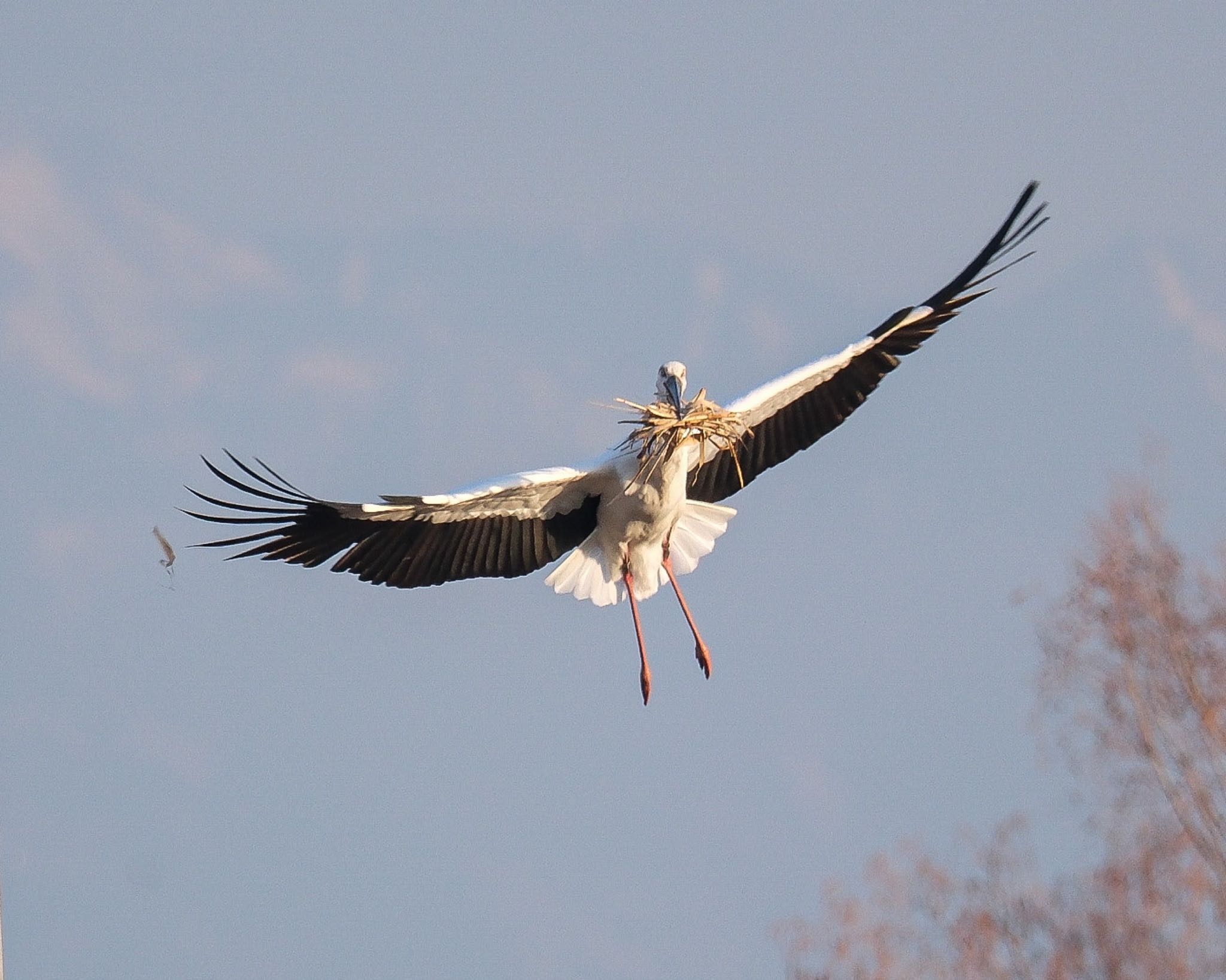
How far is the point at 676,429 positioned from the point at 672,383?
27 cm

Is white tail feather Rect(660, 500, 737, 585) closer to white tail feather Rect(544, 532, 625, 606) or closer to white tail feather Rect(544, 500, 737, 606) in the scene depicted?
white tail feather Rect(544, 500, 737, 606)

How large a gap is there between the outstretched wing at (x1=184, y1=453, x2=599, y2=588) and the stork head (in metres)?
0.53

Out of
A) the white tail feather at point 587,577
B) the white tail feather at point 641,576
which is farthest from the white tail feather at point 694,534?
the white tail feather at point 587,577

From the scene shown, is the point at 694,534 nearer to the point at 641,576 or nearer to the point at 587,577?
the point at 641,576

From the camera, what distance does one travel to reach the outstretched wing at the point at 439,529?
31.9 feet

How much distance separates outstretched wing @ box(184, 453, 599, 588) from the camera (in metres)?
9.73

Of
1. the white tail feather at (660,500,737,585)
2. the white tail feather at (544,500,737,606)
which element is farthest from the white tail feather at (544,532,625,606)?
Result: the white tail feather at (660,500,737,585)

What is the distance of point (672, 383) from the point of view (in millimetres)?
10250

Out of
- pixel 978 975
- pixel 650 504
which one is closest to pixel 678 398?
pixel 650 504

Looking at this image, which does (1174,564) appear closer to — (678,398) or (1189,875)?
(1189,875)

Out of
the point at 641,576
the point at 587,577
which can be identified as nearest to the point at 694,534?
the point at 641,576

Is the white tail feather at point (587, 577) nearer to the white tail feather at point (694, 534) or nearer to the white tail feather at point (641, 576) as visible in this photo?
the white tail feather at point (641, 576)

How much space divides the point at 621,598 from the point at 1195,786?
2.94 metres

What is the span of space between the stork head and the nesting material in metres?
0.06
